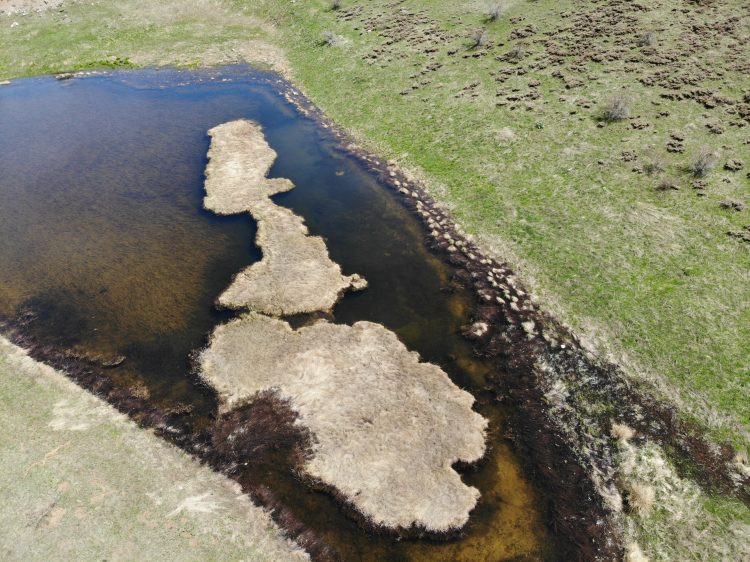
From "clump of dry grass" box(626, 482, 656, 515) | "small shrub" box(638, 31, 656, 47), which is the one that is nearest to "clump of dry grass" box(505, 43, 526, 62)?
"small shrub" box(638, 31, 656, 47)

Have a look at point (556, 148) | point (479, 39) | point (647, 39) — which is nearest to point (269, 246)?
point (556, 148)

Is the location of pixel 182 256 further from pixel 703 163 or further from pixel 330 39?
pixel 330 39

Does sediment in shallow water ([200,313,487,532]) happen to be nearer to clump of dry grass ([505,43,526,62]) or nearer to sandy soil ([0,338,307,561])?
sandy soil ([0,338,307,561])

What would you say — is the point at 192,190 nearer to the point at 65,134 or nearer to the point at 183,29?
the point at 65,134

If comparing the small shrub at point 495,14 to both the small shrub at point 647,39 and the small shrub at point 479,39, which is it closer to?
the small shrub at point 479,39

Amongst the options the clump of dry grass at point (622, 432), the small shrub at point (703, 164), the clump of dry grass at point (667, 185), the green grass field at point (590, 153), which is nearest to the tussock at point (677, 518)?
the clump of dry grass at point (622, 432)
